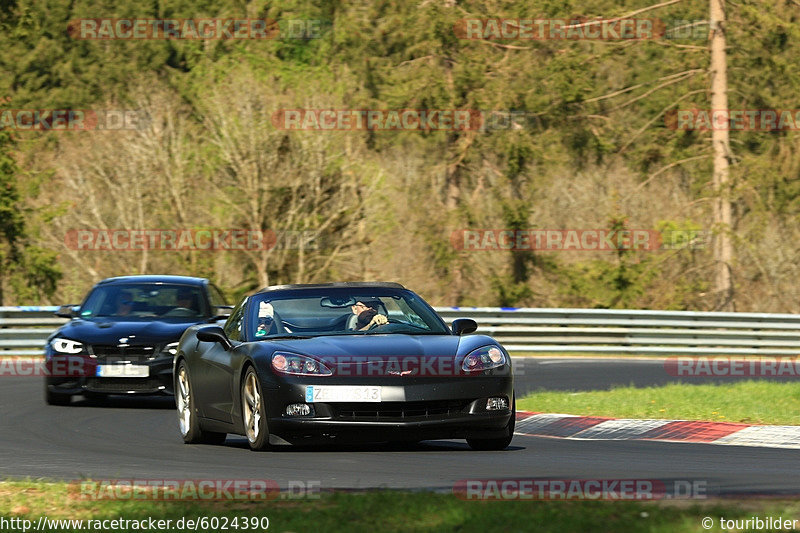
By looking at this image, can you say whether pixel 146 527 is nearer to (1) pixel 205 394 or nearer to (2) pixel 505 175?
(1) pixel 205 394

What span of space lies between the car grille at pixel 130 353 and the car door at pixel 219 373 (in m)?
3.89

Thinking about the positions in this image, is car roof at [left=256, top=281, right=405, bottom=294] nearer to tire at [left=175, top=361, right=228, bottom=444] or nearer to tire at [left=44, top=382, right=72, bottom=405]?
tire at [left=175, top=361, right=228, bottom=444]

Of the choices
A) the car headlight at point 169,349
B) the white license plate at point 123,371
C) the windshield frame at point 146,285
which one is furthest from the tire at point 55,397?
the car headlight at point 169,349

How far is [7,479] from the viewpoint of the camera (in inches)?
369

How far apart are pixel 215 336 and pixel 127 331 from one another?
4.98 m

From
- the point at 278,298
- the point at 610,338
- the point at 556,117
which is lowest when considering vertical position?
the point at 610,338

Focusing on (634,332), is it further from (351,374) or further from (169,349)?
(351,374)

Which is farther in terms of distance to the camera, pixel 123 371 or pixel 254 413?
pixel 123 371

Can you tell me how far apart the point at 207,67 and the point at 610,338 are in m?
19.7

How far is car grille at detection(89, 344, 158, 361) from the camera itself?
1645cm

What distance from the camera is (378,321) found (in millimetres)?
11820

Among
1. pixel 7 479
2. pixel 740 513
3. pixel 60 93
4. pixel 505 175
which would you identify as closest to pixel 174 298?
pixel 7 479

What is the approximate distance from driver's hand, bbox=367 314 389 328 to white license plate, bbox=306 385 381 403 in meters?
1.18

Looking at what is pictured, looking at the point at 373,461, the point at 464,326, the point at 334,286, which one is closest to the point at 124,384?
the point at 334,286
